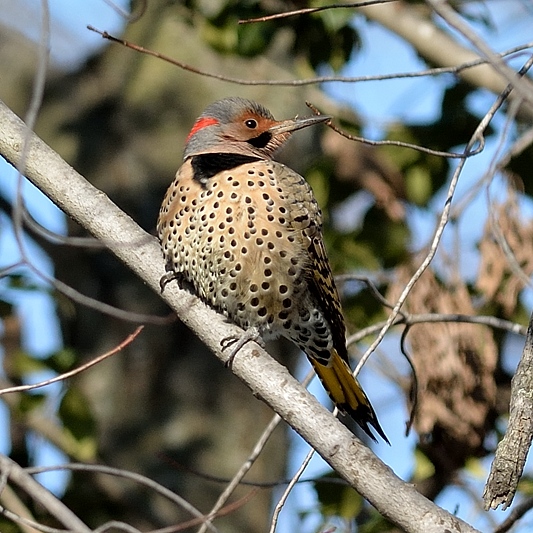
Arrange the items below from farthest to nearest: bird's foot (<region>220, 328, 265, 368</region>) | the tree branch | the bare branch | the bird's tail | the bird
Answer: the tree branch < the bird's tail < the bird < bird's foot (<region>220, 328, 265, 368</region>) < the bare branch

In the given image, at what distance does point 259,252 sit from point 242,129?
2.62 ft

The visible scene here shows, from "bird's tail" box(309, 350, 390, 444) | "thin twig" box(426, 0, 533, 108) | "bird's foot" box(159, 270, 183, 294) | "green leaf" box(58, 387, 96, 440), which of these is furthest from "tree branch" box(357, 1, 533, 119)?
"thin twig" box(426, 0, 533, 108)

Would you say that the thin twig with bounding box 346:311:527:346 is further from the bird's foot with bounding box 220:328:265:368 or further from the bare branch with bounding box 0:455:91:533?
the bare branch with bounding box 0:455:91:533

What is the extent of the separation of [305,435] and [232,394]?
3.34 metres

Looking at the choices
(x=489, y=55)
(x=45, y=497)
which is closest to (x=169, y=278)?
(x=45, y=497)

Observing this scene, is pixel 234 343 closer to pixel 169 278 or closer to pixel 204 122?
pixel 169 278

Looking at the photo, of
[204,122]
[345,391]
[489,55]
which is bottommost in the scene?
[345,391]

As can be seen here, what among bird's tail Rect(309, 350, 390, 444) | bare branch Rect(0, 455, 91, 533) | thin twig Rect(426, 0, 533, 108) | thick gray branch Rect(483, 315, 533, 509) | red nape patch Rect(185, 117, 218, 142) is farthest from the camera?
red nape patch Rect(185, 117, 218, 142)

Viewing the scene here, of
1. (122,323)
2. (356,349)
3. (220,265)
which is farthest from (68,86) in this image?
(220,265)

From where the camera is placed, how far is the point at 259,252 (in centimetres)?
397

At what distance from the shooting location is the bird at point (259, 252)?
3947mm

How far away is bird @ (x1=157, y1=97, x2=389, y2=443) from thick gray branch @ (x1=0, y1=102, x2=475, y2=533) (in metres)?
0.40

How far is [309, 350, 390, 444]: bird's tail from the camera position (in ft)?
13.8

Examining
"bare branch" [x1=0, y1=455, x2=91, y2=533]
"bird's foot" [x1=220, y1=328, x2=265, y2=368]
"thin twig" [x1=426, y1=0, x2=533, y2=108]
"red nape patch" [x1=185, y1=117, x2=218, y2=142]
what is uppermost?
"thin twig" [x1=426, y1=0, x2=533, y2=108]
